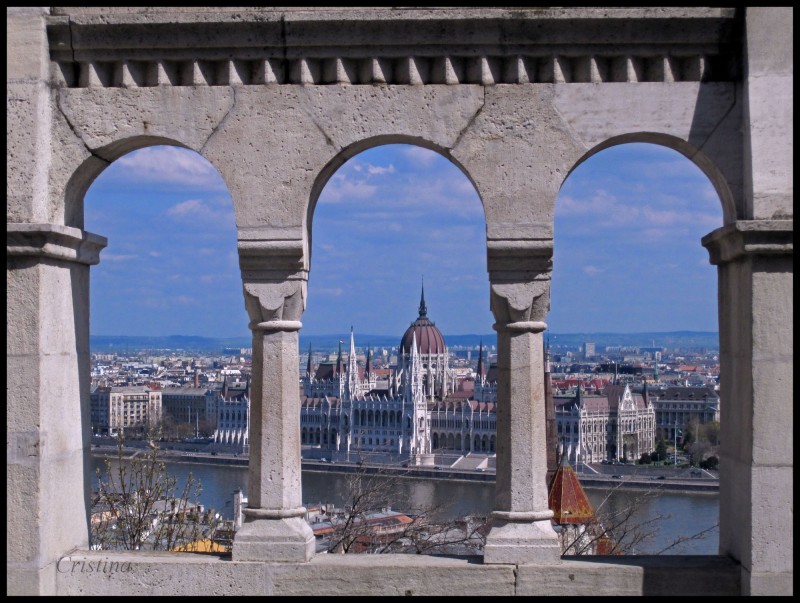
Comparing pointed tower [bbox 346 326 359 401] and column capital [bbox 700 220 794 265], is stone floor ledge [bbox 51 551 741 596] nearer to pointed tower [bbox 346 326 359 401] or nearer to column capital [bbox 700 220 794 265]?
column capital [bbox 700 220 794 265]

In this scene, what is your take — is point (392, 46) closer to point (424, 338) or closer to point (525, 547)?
point (525, 547)

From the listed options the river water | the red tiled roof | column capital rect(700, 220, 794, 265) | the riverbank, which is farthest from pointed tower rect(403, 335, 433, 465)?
column capital rect(700, 220, 794, 265)

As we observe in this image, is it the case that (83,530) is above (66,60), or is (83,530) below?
below

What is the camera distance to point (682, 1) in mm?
4602

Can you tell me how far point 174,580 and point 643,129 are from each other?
8.60ft

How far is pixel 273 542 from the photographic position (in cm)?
469

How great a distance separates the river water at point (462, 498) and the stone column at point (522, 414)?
14.3m

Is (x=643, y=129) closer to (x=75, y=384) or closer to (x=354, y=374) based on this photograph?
(x=75, y=384)

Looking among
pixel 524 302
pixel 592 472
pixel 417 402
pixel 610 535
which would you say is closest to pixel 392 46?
pixel 524 302

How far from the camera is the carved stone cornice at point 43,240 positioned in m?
4.62

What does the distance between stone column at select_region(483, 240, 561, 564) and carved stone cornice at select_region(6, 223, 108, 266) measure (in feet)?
5.68

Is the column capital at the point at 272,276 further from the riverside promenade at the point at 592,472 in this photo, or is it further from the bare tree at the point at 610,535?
the riverside promenade at the point at 592,472

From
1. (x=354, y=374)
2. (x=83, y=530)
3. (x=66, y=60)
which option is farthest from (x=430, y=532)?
(x=354, y=374)

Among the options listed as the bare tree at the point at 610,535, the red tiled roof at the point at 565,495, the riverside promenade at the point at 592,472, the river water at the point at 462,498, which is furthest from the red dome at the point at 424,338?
the bare tree at the point at 610,535
